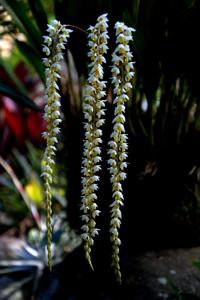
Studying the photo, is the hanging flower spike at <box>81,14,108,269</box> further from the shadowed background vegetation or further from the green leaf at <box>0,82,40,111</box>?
the green leaf at <box>0,82,40,111</box>

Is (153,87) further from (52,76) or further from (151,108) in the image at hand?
(52,76)

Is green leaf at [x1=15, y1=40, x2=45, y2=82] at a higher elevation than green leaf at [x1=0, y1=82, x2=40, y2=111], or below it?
higher

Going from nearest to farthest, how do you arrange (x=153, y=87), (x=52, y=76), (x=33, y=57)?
(x=52, y=76)
(x=153, y=87)
(x=33, y=57)

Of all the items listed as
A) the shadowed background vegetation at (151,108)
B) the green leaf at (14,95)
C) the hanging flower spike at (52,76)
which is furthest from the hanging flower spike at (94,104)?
the green leaf at (14,95)

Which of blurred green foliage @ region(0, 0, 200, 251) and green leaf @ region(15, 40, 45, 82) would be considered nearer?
blurred green foliage @ region(0, 0, 200, 251)

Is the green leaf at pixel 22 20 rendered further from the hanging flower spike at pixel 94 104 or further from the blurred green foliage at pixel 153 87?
the hanging flower spike at pixel 94 104

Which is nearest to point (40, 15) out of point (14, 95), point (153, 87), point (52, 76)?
point (14, 95)

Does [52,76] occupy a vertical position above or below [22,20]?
below

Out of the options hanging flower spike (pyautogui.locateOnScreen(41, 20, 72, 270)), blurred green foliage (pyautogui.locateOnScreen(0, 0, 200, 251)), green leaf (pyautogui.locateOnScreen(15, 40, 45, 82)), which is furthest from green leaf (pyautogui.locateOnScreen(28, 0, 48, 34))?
hanging flower spike (pyautogui.locateOnScreen(41, 20, 72, 270))

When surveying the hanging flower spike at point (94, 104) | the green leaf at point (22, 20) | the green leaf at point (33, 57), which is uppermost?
the green leaf at point (22, 20)
